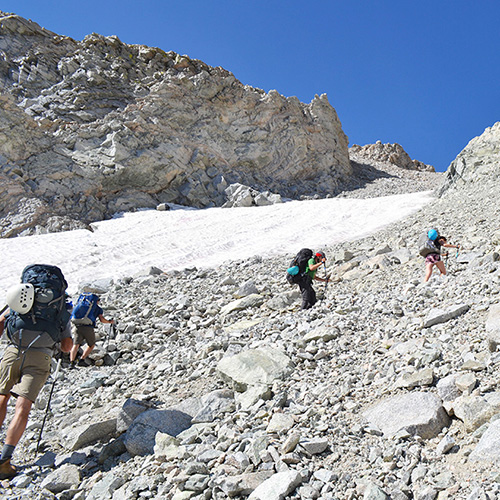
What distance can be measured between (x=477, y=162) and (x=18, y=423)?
2763 cm

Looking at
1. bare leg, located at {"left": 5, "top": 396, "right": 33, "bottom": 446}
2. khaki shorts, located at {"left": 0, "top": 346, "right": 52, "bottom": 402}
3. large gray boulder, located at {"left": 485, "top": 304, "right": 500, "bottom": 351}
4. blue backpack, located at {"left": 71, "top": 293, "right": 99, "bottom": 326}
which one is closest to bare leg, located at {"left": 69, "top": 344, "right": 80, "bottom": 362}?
blue backpack, located at {"left": 71, "top": 293, "right": 99, "bottom": 326}

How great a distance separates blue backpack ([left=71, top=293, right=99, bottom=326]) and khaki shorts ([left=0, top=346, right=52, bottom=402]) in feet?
11.2

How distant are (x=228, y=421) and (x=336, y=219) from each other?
2311 cm

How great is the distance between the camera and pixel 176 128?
40.8m

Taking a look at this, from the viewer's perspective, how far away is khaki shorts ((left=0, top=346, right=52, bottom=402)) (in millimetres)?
4871

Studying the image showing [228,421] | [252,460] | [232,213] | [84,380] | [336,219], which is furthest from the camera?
[232,213]

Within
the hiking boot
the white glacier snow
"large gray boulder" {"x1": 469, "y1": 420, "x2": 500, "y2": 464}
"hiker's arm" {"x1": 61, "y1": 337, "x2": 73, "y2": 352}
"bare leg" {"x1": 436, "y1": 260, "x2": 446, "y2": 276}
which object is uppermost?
the white glacier snow

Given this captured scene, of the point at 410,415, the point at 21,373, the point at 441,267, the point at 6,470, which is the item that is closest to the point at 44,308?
the point at 21,373

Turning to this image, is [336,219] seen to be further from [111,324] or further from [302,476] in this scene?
[302,476]

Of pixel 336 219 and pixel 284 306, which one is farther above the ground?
pixel 336 219

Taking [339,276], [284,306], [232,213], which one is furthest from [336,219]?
[284,306]

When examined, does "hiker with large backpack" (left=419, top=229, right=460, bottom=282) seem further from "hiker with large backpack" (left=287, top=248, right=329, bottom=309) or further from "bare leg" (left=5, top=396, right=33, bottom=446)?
"bare leg" (left=5, top=396, right=33, bottom=446)

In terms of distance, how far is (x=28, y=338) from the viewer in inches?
196

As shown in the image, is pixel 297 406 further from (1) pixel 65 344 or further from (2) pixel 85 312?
(2) pixel 85 312
